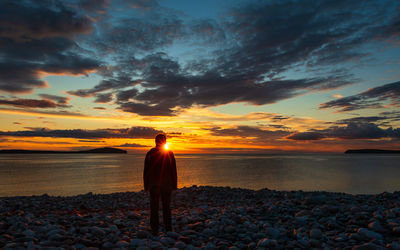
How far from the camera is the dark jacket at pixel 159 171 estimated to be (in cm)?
808

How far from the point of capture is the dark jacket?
8078 millimetres

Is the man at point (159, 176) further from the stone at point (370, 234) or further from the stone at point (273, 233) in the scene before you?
the stone at point (370, 234)

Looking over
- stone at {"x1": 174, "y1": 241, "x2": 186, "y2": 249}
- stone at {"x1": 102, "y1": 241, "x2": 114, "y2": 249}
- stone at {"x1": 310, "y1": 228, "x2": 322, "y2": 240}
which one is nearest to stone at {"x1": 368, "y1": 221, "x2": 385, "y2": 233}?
stone at {"x1": 310, "y1": 228, "x2": 322, "y2": 240}

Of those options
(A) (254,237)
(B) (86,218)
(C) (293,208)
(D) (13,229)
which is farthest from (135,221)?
(C) (293,208)

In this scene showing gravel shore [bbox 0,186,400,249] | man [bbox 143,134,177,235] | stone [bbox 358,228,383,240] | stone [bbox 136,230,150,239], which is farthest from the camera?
man [bbox 143,134,177,235]

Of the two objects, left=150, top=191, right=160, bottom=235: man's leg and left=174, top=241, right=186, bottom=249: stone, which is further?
left=150, top=191, right=160, bottom=235: man's leg

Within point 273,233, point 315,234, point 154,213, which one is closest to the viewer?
point 315,234

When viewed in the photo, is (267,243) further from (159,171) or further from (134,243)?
(159,171)

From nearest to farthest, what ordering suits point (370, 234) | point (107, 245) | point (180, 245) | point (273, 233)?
point (107, 245) → point (180, 245) → point (370, 234) → point (273, 233)

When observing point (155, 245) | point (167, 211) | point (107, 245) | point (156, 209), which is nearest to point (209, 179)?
point (167, 211)

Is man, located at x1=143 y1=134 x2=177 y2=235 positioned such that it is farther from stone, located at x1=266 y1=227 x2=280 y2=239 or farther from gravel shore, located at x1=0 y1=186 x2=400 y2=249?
stone, located at x1=266 y1=227 x2=280 y2=239

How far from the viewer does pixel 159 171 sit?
8.09 metres

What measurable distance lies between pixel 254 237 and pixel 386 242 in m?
3.53

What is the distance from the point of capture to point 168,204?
27.1ft
